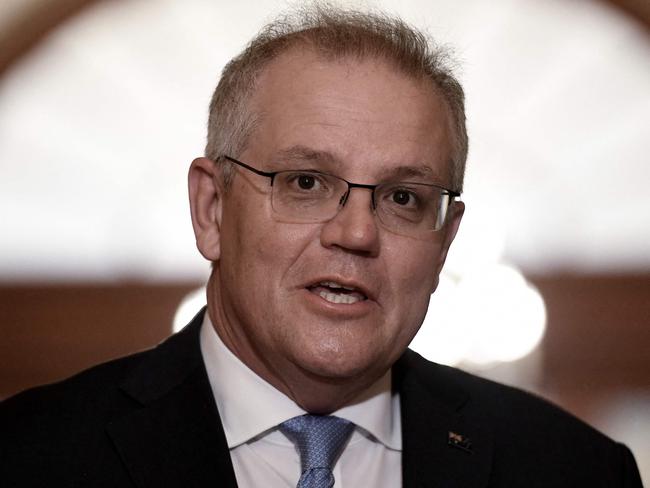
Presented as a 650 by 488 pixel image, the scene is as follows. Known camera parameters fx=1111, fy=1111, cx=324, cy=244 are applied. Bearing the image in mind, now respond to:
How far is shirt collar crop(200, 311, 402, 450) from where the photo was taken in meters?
2.45

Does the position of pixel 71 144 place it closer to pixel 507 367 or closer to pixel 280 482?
pixel 507 367

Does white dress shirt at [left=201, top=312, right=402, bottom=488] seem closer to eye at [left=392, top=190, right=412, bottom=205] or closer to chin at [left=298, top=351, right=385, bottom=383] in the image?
chin at [left=298, top=351, right=385, bottom=383]

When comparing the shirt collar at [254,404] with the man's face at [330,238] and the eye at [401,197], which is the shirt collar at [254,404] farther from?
the eye at [401,197]

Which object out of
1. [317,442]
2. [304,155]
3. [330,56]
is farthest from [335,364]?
[330,56]

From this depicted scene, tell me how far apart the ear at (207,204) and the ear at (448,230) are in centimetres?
51

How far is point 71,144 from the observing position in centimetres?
480

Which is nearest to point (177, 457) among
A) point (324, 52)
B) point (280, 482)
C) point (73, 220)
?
point (280, 482)

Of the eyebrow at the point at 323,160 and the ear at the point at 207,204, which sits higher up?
the eyebrow at the point at 323,160

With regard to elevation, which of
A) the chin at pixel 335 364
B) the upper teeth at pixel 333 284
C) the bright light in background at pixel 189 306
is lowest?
the chin at pixel 335 364

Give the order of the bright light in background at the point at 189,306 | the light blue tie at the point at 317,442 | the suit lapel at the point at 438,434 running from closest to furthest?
1. the light blue tie at the point at 317,442
2. the suit lapel at the point at 438,434
3. the bright light in background at the point at 189,306

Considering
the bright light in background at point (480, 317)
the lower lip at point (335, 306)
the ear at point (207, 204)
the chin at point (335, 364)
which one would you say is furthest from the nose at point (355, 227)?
the bright light in background at point (480, 317)

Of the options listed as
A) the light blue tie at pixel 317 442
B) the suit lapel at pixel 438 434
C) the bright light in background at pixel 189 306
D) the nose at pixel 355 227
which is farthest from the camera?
the bright light in background at pixel 189 306

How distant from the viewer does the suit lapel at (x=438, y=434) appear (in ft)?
8.27

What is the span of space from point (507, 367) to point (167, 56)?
2.08m
